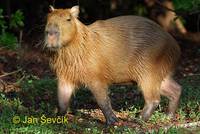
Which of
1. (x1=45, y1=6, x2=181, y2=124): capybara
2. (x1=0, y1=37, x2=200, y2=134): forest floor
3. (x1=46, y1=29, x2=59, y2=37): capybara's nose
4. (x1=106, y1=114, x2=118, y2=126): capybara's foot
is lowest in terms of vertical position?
(x1=0, y1=37, x2=200, y2=134): forest floor

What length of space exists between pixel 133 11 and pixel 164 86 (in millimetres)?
6579

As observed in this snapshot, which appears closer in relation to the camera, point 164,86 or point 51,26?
point 51,26

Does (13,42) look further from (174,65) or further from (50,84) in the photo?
(174,65)

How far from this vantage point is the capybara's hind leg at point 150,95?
782 centimetres

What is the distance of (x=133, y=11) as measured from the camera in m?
14.6

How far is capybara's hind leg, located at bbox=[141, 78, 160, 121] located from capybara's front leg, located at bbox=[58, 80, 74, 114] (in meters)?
0.89

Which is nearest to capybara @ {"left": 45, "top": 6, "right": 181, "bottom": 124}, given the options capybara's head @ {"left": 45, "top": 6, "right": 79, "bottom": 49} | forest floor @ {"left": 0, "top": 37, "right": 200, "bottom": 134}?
capybara's head @ {"left": 45, "top": 6, "right": 79, "bottom": 49}

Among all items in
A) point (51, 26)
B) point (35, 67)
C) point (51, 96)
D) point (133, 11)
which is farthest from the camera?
point (133, 11)

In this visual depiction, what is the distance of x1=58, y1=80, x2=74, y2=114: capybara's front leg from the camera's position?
7699 millimetres

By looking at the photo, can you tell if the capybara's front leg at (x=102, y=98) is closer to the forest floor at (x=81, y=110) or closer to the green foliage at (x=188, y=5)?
the forest floor at (x=81, y=110)

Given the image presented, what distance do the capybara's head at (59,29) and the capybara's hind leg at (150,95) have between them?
3.75 feet

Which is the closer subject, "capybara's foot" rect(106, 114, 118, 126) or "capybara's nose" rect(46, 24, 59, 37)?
"capybara's nose" rect(46, 24, 59, 37)

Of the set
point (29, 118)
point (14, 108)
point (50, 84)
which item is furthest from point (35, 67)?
point (29, 118)

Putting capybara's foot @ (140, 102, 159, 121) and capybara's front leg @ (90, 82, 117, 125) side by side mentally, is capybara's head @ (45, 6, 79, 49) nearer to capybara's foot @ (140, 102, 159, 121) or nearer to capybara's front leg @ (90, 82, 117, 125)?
capybara's front leg @ (90, 82, 117, 125)
